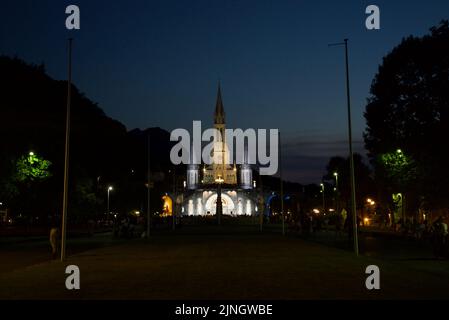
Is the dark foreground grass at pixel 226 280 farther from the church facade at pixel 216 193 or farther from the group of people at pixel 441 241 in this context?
the church facade at pixel 216 193

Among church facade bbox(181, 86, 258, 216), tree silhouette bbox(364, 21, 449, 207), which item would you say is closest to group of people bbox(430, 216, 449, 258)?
tree silhouette bbox(364, 21, 449, 207)

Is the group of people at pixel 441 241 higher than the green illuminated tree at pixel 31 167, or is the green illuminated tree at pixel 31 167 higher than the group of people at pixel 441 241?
the green illuminated tree at pixel 31 167

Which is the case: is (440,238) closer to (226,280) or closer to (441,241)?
(441,241)

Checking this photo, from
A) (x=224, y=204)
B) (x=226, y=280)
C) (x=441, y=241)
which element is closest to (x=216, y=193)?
(x=224, y=204)

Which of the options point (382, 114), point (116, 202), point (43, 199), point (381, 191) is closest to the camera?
point (382, 114)

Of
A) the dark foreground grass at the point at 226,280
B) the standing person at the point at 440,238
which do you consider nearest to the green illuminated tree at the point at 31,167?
the dark foreground grass at the point at 226,280

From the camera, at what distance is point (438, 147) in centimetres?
3853

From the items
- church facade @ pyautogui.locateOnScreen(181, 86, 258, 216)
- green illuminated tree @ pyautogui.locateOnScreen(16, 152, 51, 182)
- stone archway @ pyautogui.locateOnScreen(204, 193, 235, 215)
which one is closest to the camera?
green illuminated tree @ pyautogui.locateOnScreen(16, 152, 51, 182)

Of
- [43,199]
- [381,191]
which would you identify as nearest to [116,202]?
[43,199]

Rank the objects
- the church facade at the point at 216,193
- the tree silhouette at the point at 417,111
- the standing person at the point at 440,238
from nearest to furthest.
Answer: the standing person at the point at 440,238, the tree silhouette at the point at 417,111, the church facade at the point at 216,193

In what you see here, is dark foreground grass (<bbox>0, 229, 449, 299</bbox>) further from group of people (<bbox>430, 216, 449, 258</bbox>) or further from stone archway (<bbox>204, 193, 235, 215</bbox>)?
stone archway (<bbox>204, 193, 235, 215</bbox>)
